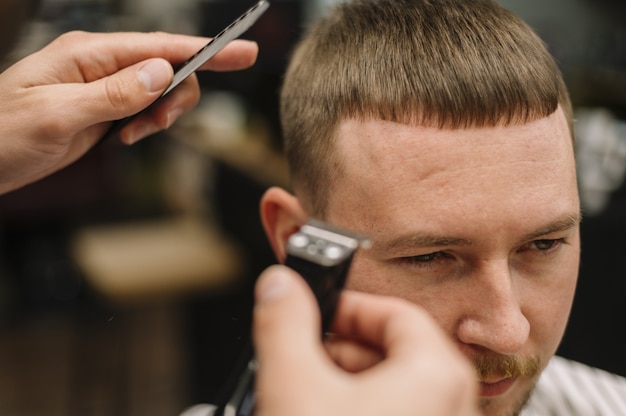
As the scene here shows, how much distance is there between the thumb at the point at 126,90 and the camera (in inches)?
40.7

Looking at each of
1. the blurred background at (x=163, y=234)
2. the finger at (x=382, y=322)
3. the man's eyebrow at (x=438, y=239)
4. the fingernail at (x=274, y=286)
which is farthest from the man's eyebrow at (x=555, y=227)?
the blurred background at (x=163, y=234)

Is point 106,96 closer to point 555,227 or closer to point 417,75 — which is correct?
point 417,75

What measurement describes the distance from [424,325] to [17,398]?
343 centimetres

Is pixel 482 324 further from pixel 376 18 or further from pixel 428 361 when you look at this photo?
pixel 376 18

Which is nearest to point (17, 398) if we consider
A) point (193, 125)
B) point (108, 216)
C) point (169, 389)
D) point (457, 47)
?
point (169, 389)

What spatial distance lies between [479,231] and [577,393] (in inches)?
26.0

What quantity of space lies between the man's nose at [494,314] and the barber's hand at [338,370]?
0.35 meters

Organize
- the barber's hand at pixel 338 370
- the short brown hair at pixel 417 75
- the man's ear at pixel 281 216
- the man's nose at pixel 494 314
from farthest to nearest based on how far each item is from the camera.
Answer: the man's ear at pixel 281 216 → the short brown hair at pixel 417 75 → the man's nose at pixel 494 314 → the barber's hand at pixel 338 370

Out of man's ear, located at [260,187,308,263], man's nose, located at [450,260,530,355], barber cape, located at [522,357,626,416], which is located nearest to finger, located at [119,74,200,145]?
man's ear, located at [260,187,308,263]

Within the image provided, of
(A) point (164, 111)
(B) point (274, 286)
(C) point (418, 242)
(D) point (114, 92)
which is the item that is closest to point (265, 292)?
(B) point (274, 286)

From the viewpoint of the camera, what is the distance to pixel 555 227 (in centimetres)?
104

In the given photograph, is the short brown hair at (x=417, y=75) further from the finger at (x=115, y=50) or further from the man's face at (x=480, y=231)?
the finger at (x=115, y=50)

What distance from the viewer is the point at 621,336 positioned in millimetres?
1692

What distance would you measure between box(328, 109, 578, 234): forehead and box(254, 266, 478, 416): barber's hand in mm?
389
